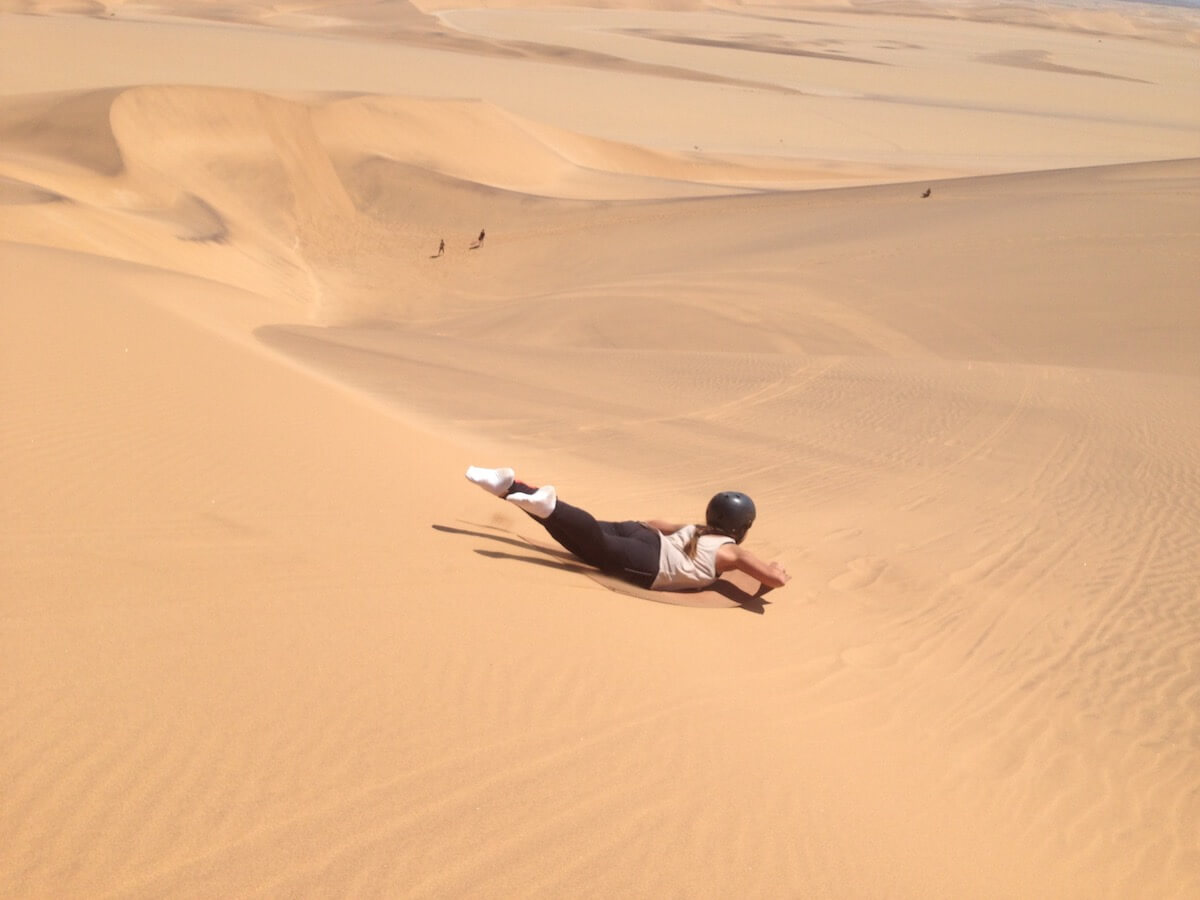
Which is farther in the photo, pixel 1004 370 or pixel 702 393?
pixel 1004 370

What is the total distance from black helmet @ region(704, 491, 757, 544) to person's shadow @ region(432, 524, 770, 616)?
41 cm

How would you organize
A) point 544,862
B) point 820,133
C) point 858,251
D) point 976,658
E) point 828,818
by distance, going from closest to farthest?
point 544,862
point 828,818
point 976,658
point 858,251
point 820,133

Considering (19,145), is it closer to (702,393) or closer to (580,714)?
(702,393)

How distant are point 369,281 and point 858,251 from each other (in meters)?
9.63

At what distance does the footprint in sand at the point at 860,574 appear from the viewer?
24.3 feet

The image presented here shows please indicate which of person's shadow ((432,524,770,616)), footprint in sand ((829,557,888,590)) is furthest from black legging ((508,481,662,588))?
footprint in sand ((829,557,888,590))

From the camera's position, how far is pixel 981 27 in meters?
109

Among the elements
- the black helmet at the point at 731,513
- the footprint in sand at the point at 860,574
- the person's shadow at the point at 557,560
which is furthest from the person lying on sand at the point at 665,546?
the footprint in sand at the point at 860,574

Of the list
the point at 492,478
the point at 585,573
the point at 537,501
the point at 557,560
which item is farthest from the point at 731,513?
the point at 492,478

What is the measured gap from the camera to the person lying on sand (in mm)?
6035

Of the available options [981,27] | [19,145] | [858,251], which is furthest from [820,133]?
[981,27]

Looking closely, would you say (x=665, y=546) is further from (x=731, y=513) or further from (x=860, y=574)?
(x=860, y=574)

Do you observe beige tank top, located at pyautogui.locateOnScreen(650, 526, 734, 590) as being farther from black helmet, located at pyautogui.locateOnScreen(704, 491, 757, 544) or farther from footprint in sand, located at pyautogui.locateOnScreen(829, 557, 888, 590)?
footprint in sand, located at pyautogui.locateOnScreen(829, 557, 888, 590)

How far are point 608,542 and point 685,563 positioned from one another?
480 mm
